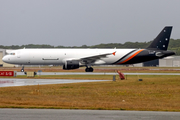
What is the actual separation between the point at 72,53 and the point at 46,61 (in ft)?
16.1

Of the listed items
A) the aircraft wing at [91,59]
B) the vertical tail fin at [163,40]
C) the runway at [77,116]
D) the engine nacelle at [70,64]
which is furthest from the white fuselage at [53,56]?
the runway at [77,116]

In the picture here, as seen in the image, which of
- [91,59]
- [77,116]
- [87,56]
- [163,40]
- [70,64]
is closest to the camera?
[77,116]

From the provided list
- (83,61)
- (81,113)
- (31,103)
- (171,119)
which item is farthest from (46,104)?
(83,61)

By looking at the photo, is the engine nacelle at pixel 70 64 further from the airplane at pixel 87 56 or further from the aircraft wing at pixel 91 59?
the aircraft wing at pixel 91 59

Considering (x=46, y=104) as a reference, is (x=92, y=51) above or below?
above

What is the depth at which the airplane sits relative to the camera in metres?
54.1

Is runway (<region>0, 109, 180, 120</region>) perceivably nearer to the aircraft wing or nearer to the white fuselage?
the aircraft wing

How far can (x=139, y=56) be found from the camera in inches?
2195

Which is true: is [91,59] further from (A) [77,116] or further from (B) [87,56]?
(A) [77,116]

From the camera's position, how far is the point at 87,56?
55.0 meters

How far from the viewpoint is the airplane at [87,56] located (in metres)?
54.1

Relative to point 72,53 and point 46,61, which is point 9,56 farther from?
point 72,53

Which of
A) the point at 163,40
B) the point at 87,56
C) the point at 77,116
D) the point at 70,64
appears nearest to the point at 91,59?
the point at 87,56

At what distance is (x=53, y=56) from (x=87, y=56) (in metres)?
6.15
